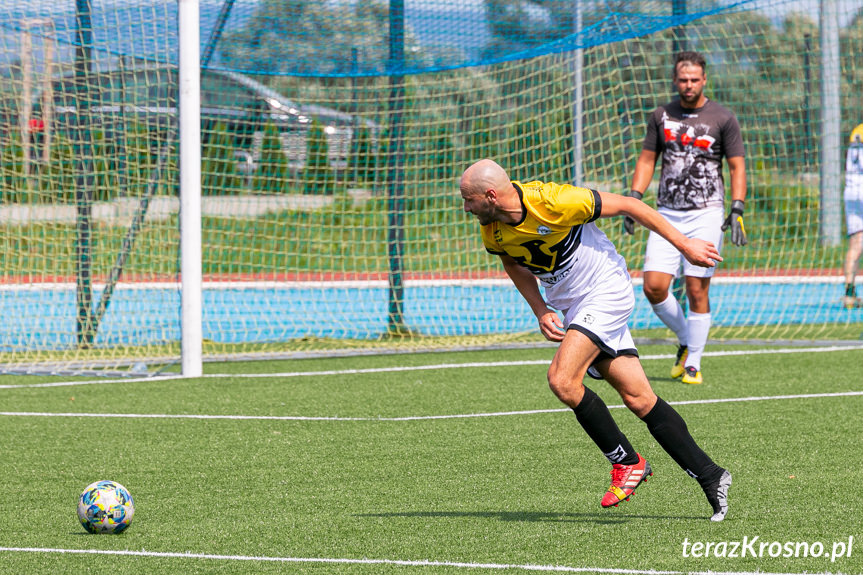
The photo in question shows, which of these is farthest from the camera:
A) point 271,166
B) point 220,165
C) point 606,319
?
point 271,166

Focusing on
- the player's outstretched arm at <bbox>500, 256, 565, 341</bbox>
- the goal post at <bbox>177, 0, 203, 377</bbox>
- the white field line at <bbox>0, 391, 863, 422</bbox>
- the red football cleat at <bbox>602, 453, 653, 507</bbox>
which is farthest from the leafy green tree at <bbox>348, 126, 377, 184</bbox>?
the red football cleat at <bbox>602, 453, 653, 507</bbox>

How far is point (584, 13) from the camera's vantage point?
33.6 ft

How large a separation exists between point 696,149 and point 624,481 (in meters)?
3.67

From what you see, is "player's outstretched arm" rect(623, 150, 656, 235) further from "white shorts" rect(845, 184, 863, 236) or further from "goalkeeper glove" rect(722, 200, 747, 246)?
"white shorts" rect(845, 184, 863, 236)

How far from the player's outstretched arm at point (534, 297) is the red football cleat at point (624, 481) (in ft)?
1.83

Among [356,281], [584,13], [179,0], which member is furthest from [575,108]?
[179,0]

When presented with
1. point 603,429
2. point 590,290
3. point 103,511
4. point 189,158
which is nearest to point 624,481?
point 603,429

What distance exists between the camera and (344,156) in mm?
10664

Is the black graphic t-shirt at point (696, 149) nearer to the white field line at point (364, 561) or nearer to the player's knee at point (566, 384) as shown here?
the player's knee at point (566, 384)

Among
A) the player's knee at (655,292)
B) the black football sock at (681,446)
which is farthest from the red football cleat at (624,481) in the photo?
the player's knee at (655,292)

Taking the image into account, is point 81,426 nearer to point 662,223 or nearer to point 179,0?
point 179,0

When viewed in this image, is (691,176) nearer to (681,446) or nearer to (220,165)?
(681,446)

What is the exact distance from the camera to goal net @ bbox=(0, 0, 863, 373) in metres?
9.22

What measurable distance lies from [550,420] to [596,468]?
1.24 m
